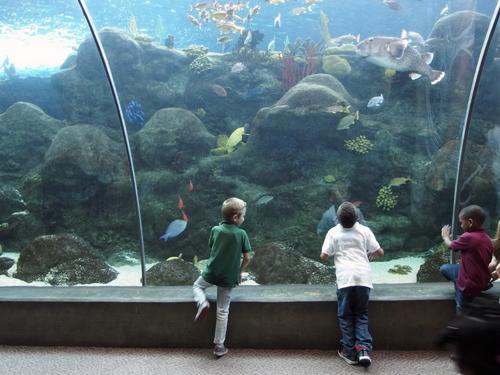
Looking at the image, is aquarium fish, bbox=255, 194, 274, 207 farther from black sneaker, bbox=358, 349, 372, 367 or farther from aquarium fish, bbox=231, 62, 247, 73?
black sneaker, bbox=358, 349, 372, 367

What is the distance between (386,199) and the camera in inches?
293

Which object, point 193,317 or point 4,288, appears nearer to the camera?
point 193,317

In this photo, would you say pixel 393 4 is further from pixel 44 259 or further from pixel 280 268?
pixel 44 259

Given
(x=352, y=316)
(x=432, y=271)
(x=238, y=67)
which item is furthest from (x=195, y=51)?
(x=352, y=316)

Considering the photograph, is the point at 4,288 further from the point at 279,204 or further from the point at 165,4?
the point at 165,4

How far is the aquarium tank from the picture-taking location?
6066 millimetres

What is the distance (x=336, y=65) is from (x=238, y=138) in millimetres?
3457

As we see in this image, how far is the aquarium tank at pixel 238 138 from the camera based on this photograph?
6.07m

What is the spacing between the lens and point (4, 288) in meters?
3.45

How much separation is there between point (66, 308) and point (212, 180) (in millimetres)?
4911

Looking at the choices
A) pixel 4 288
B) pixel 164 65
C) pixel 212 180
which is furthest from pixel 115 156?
pixel 4 288

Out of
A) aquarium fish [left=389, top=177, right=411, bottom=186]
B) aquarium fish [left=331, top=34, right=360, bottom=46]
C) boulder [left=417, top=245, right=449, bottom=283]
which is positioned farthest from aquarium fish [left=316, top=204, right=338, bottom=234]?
aquarium fish [left=331, top=34, right=360, bottom=46]

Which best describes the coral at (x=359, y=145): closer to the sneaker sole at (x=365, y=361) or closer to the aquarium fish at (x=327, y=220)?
the aquarium fish at (x=327, y=220)

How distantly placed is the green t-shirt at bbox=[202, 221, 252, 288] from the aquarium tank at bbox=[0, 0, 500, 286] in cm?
258
